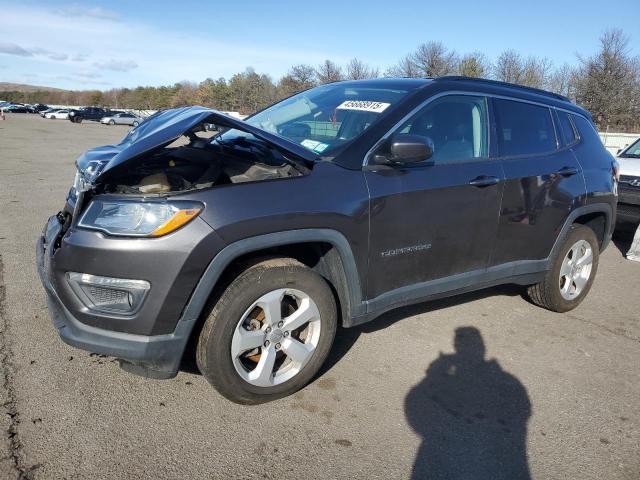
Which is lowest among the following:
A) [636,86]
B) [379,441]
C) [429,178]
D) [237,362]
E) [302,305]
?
[379,441]

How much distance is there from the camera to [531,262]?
400 centimetres

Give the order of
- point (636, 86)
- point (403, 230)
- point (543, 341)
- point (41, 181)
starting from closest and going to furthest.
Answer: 1. point (403, 230)
2. point (543, 341)
3. point (41, 181)
4. point (636, 86)

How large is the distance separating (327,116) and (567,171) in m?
2.03

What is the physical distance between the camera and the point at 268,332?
Result: 2.74 meters

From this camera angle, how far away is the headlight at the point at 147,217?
2.38m

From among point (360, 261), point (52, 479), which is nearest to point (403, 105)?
point (360, 261)

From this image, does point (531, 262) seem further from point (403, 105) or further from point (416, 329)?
point (403, 105)

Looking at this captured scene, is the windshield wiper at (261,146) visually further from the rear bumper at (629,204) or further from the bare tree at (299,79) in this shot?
the bare tree at (299,79)

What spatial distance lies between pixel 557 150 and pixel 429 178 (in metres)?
1.57

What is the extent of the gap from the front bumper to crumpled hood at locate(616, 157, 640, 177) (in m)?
6.85

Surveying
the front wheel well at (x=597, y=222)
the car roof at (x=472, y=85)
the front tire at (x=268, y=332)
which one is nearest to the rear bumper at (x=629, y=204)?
the front wheel well at (x=597, y=222)

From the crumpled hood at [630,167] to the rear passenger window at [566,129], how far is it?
11.4ft

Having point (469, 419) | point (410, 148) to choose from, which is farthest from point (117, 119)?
point (469, 419)

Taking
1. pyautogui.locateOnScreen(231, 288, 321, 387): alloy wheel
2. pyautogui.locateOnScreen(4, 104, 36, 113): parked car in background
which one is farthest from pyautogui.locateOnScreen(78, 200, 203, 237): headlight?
pyautogui.locateOnScreen(4, 104, 36, 113): parked car in background
